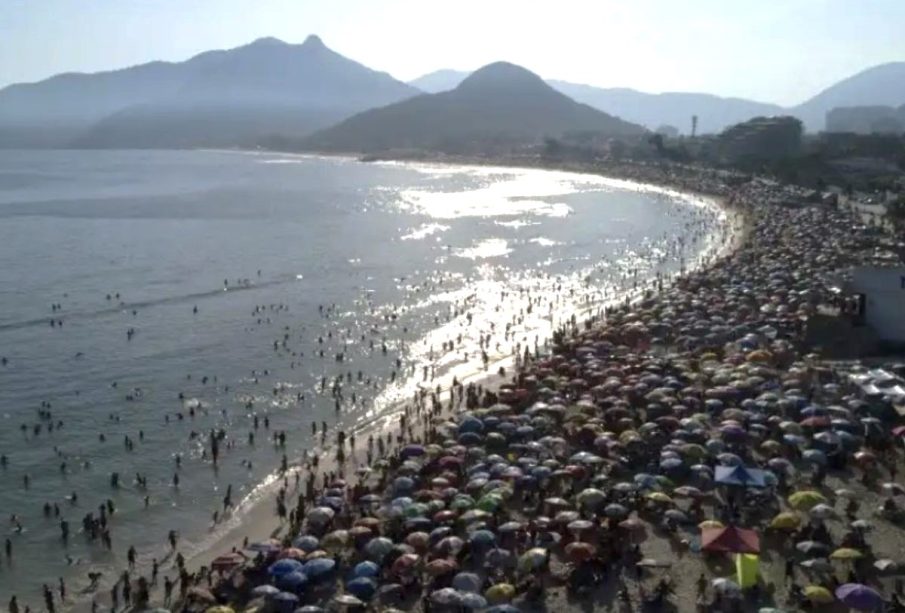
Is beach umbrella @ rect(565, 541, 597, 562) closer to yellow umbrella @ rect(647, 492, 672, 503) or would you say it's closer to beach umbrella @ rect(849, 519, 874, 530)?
yellow umbrella @ rect(647, 492, 672, 503)

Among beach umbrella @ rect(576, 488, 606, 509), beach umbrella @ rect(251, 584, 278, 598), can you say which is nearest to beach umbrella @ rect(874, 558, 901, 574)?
beach umbrella @ rect(576, 488, 606, 509)

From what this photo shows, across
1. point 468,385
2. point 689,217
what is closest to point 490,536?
point 468,385

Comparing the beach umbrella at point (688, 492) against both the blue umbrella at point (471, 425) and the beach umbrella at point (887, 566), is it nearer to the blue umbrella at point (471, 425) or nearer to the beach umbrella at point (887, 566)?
the beach umbrella at point (887, 566)

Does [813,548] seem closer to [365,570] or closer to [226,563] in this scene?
[365,570]

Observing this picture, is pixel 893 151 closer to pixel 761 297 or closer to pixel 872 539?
pixel 761 297

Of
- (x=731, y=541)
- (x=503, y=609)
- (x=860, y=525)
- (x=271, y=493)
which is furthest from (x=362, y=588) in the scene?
(x=860, y=525)

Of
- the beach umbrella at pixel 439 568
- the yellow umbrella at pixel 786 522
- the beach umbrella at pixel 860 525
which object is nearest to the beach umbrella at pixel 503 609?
the beach umbrella at pixel 439 568
